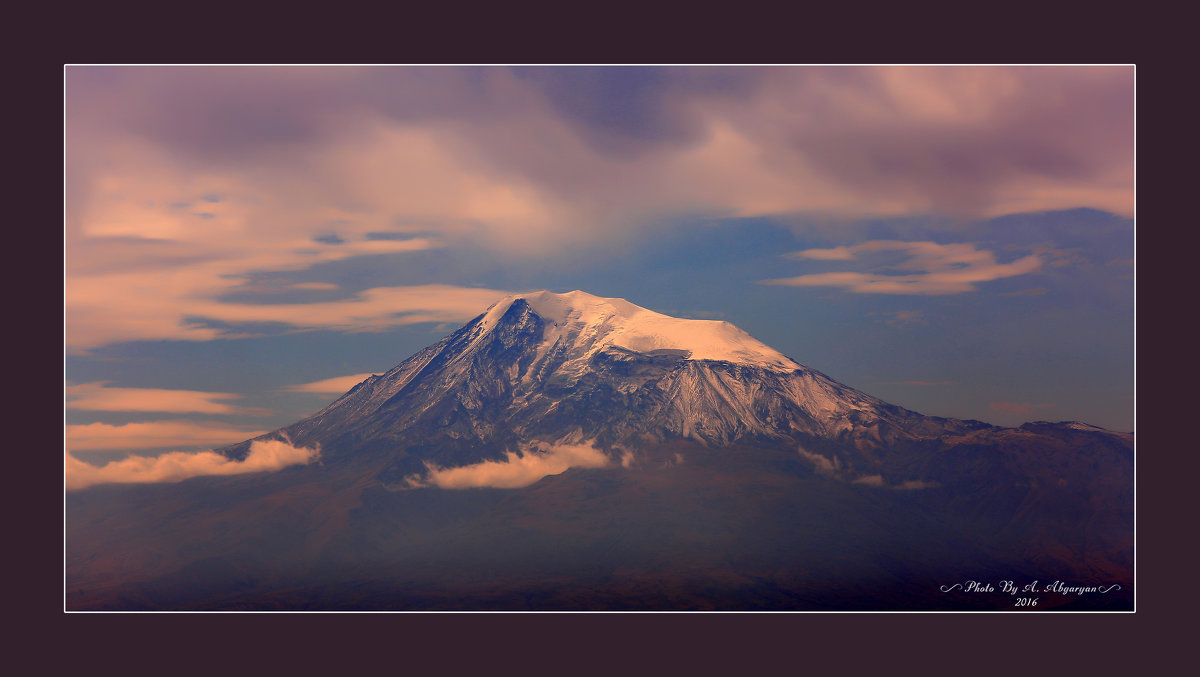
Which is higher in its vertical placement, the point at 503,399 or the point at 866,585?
the point at 503,399

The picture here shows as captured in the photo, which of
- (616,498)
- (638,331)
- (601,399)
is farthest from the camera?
(601,399)

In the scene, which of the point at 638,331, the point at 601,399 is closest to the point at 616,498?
the point at 601,399

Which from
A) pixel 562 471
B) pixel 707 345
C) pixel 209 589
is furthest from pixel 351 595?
pixel 707 345

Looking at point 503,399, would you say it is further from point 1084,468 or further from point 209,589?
point 1084,468

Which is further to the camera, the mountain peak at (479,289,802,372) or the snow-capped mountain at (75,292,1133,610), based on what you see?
the mountain peak at (479,289,802,372)

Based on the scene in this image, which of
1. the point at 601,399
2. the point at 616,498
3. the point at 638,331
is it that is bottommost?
the point at 616,498

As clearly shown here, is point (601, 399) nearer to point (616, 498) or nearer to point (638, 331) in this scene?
point (638, 331)

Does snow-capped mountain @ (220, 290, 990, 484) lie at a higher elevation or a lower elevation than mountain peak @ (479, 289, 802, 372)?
lower

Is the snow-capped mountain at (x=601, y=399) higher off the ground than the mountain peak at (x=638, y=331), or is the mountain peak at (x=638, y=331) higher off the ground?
the mountain peak at (x=638, y=331)
